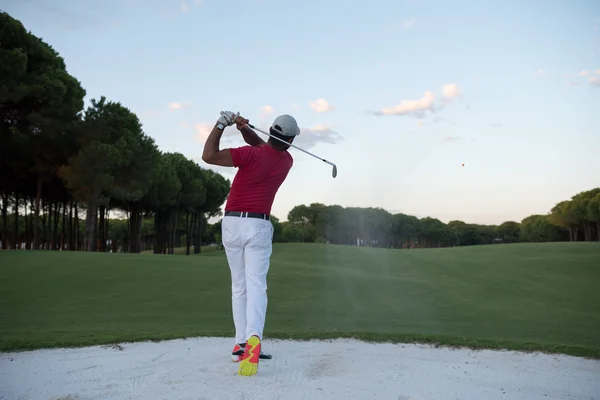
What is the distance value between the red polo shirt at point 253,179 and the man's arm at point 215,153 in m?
0.09

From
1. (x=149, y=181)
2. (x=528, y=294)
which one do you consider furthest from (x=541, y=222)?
(x=528, y=294)

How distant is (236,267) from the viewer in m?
5.46

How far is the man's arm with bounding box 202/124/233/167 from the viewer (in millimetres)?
5078

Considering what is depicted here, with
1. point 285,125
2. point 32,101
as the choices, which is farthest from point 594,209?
point 285,125

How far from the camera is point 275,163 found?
212 inches

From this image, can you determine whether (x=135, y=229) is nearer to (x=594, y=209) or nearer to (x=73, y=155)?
(x=73, y=155)

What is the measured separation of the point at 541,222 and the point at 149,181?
77.2 meters

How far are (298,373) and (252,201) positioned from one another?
172cm

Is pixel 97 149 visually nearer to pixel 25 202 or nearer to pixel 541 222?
pixel 25 202

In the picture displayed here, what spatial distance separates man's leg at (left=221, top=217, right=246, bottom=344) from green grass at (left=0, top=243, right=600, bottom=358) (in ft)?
6.11

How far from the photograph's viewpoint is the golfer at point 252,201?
514 centimetres

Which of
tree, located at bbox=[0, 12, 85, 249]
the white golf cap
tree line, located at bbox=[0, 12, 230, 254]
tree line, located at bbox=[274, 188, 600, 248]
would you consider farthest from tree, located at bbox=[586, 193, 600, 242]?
the white golf cap

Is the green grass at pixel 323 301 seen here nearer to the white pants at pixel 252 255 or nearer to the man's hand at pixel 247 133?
the white pants at pixel 252 255

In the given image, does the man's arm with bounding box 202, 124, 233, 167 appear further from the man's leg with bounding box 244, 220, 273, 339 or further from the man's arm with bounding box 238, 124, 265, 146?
the man's leg with bounding box 244, 220, 273, 339
